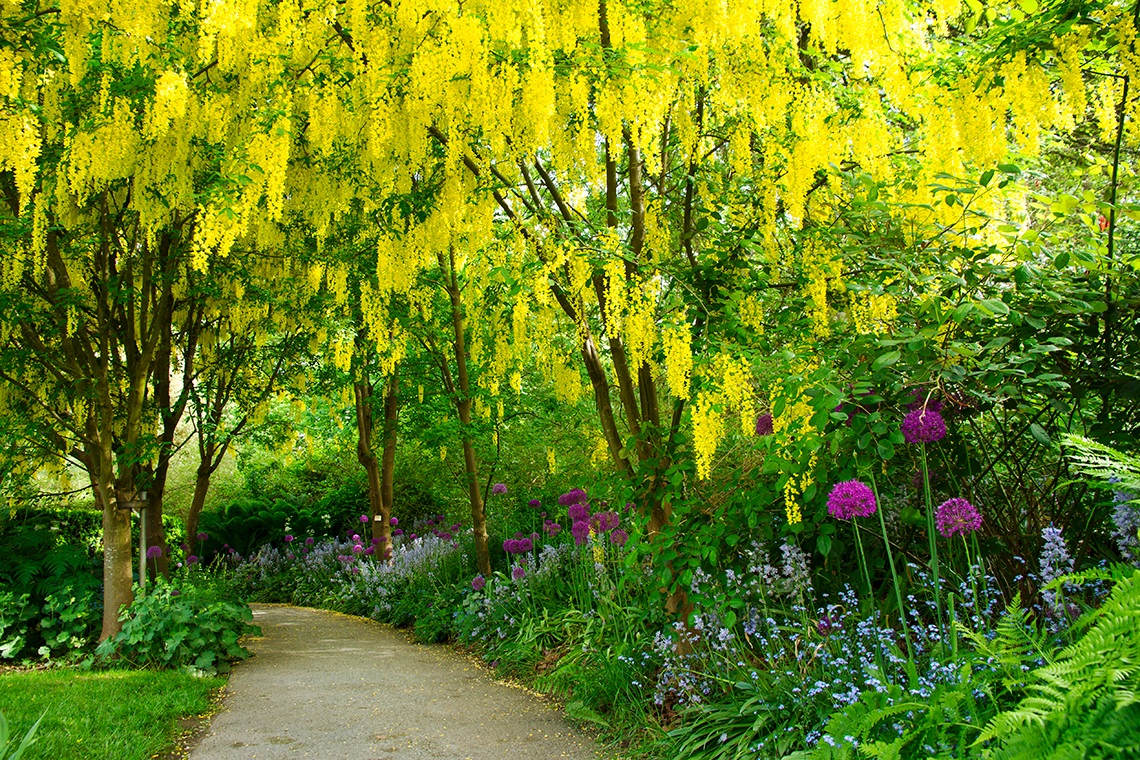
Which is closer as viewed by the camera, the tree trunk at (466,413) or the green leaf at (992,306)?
the green leaf at (992,306)

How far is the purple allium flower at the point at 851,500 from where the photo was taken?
2.80 metres

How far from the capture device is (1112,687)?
137 centimetres

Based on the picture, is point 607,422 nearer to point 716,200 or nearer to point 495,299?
point 716,200

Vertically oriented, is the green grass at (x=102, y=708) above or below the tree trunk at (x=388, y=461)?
below

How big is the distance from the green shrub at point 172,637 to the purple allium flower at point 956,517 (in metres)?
4.47

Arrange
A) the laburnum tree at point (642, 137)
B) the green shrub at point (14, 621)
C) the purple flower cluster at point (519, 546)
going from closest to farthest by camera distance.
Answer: the laburnum tree at point (642, 137) → the green shrub at point (14, 621) → the purple flower cluster at point (519, 546)

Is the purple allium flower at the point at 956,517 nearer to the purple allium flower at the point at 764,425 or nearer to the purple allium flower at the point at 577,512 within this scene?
the purple allium flower at the point at 764,425

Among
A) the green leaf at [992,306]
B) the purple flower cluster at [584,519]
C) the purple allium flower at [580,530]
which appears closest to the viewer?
the green leaf at [992,306]

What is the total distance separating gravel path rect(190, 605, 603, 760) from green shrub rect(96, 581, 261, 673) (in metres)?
0.19

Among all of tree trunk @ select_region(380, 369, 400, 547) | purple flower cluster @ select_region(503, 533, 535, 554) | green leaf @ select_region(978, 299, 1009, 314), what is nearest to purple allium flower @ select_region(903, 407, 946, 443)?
green leaf @ select_region(978, 299, 1009, 314)

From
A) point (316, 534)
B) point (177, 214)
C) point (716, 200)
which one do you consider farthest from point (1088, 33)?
point (316, 534)

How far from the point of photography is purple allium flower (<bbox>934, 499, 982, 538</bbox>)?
263cm

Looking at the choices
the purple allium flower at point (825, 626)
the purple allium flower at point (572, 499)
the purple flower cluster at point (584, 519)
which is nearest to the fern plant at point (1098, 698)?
the purple allium flower at point (825, 626)

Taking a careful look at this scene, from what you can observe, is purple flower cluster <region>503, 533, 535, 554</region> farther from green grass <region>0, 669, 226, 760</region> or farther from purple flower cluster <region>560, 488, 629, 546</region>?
green grass <region>0, 669, 226, 760</region>
